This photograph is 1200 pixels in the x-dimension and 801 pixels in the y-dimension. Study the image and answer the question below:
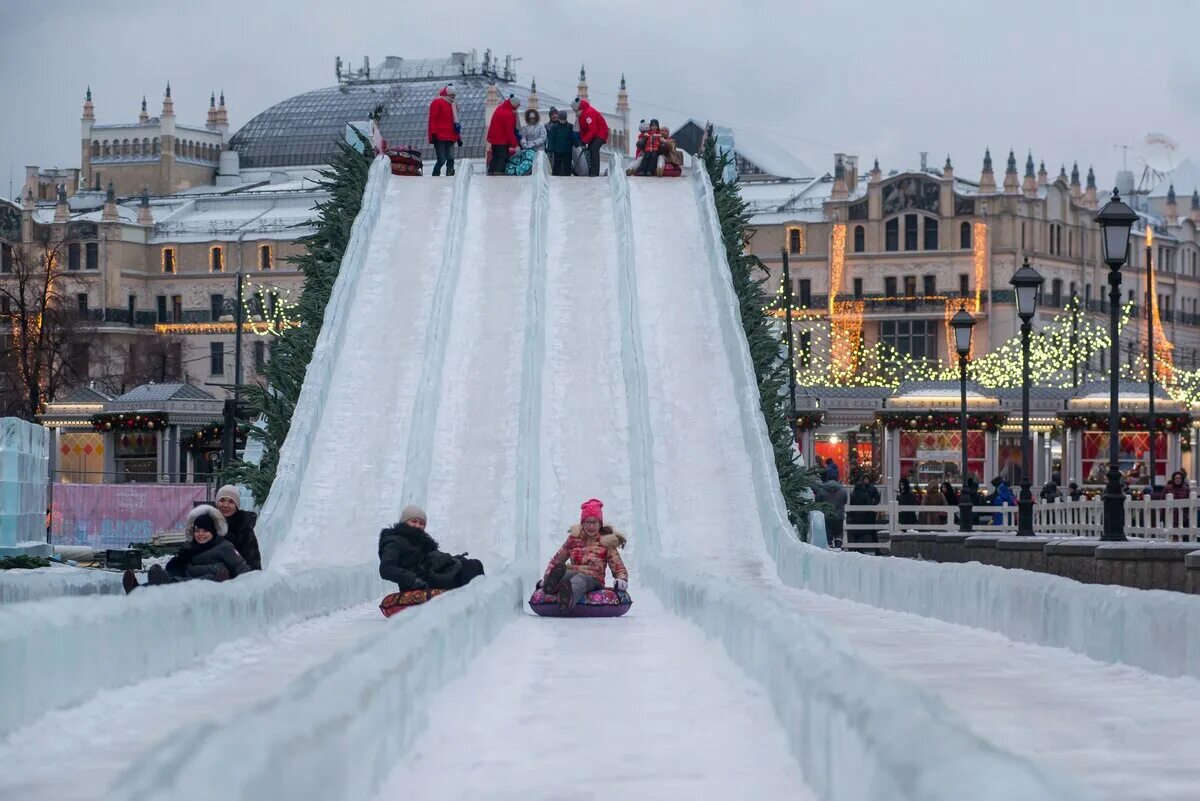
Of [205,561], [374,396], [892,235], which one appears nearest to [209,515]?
[205,561]

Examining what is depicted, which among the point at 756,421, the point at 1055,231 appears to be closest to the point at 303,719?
the point at 756,421

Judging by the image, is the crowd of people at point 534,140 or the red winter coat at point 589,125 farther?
the red winter coat at point 589,125

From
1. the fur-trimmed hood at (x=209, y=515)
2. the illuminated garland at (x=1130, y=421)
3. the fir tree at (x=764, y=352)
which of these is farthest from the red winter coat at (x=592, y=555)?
the illuminated garland at (x=1130, y=421)

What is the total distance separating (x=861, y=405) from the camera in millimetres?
61219

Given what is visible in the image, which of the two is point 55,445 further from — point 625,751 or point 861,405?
point 625,751

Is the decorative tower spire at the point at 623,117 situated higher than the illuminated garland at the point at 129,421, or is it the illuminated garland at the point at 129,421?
the decorative tower spire at the point at 623,117

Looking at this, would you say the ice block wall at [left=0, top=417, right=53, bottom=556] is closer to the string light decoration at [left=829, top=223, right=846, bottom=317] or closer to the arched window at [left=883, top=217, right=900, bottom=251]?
the string light decoration at [left=829, top=223, right=846, bottom=317]

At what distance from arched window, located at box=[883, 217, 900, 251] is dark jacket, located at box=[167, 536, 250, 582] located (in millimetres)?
90107

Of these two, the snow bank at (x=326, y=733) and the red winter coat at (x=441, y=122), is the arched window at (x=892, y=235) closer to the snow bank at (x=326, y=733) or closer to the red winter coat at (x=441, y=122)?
the red winter coat at (x=441, y=122)

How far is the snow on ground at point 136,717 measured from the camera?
8.24 meters

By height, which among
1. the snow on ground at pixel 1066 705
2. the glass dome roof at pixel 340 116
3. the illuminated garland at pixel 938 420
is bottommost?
the snow on ground at pixel 1066 705

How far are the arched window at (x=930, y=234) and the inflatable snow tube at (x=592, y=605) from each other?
287 feet

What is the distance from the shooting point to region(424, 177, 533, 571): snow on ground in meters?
A: 26.5

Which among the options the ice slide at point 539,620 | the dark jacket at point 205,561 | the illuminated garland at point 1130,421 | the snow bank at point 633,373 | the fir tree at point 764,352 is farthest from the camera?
the illuminated garland at point 1130,421
